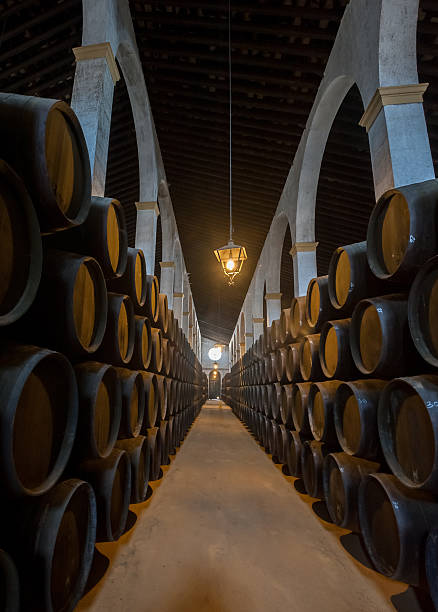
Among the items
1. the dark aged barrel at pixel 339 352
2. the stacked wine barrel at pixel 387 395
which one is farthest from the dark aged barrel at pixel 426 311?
the dark aged barrel at pixel 339 352

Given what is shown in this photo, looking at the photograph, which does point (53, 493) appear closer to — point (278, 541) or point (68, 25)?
point (278, 541)

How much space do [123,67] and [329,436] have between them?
6.79 meters

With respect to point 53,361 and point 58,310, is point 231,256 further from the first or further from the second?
point 53,361

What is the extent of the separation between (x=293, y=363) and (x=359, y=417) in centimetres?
191

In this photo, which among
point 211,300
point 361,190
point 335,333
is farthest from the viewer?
point 211,300

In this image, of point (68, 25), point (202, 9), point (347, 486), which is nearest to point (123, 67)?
point (68, 25)

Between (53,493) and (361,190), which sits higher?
(361,190)

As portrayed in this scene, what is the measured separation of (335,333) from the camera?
9.57ft

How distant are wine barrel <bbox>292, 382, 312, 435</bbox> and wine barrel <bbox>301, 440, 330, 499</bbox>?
192 mm

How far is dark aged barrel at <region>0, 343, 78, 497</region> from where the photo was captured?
113cm

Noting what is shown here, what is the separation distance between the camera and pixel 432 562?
5.30 feet

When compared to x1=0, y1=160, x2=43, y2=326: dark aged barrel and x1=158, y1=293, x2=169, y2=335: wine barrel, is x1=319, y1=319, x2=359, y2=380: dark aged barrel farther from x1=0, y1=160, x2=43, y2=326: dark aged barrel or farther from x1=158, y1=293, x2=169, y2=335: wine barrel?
x1=0, y1=160, x2=43, y2=326: dark aged barrel

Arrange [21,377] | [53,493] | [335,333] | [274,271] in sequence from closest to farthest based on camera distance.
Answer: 1. [21,377]
2. [53,493]
3. [335,333]
4. [274,271]

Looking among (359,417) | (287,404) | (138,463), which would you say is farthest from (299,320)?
(138,463)
